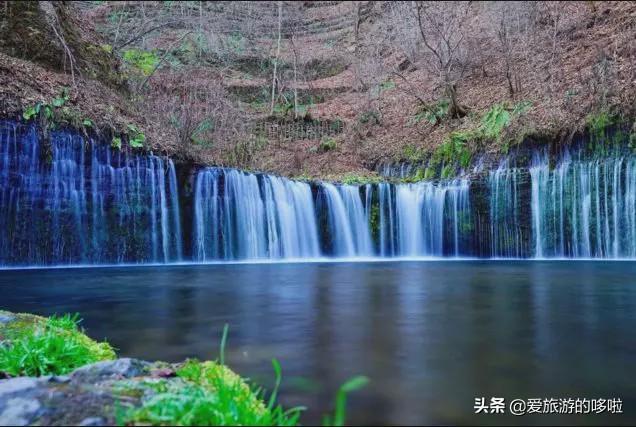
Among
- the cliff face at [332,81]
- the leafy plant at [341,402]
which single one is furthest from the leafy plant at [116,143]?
the leafy plant at [341,402]

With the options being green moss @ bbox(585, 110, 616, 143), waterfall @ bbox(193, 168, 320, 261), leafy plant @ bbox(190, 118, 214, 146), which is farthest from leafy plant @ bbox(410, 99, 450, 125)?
leafy plant @ bbox(190, 118, 214, 146)

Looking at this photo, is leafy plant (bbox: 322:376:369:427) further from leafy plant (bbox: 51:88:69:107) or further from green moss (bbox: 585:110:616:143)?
green moss (bbox: 585:110:616:143)

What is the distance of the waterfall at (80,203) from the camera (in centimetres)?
1155

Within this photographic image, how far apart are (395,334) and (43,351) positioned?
2532mm

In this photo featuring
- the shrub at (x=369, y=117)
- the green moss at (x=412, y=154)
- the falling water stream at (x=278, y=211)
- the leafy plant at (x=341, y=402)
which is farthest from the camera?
the shrub at (x=369, y=117)

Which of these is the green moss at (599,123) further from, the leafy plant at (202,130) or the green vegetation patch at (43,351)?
the green vegetation patch at (43,351)

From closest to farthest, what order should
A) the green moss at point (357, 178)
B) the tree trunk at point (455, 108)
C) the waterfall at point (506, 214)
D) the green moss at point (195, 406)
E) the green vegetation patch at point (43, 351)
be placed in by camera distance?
1. the green moss at point (195, 406)
2. the green vegetation patch at point (43, 351)
3. the waterfall at point (506, 214)
4. the green moss at point (357, 178)
5. the tree trunk at point (455, 108)

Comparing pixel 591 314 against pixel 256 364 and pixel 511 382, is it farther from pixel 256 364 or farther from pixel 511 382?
pixel 256 364

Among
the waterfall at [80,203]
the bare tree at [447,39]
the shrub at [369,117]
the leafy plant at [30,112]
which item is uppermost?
the bare tree at [447,39]

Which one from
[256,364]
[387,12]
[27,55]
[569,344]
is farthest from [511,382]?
[387,12]

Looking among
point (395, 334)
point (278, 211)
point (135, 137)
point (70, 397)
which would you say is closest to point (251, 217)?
point (278, 211)

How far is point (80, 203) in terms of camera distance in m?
12.5

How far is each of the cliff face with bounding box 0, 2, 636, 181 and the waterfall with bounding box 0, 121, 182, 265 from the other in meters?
0.79

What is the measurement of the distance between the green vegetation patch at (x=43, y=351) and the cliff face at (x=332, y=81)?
9.85m
